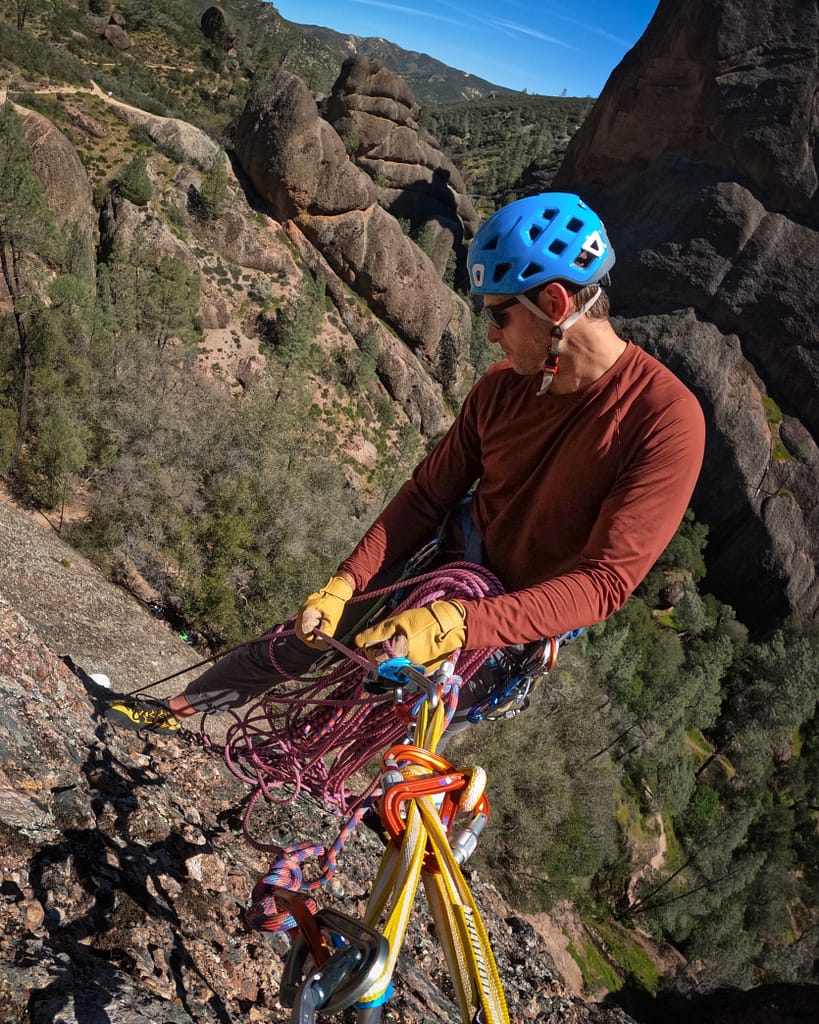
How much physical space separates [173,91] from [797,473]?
53.3 meters

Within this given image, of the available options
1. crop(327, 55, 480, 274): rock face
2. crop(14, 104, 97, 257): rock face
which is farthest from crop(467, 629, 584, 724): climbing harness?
crop(327, 55, 480, 274): rock face

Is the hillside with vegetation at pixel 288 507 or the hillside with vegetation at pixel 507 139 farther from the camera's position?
the hillside with vegetation at pixel 507 139

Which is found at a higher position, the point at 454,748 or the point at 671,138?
the point at 671,138

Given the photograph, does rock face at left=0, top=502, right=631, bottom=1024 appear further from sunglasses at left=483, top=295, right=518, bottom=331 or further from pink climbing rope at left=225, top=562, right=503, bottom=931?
sunglasses at left=483, top=295, right=518, bottom=331

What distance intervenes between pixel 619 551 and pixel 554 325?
829 mm

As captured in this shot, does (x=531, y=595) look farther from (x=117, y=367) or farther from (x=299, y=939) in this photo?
(x=117, y=367)

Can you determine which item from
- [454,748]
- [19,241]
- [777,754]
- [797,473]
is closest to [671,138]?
[797,473]

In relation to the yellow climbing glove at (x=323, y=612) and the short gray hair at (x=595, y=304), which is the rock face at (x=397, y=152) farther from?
the yellow climbing glove at (x=323, y=612)

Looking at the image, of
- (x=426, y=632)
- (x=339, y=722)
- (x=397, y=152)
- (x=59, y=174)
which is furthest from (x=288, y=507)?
(x=397, y=152)

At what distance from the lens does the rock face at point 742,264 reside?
3991cm

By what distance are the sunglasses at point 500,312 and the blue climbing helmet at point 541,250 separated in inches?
1.9

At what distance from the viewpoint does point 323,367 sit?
4078 cm

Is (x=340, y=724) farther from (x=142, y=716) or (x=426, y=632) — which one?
(x=142, y=716)

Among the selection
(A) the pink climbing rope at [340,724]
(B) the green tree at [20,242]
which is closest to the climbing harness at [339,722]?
(A) the pink climbing rope at [340,724]
